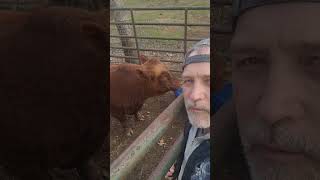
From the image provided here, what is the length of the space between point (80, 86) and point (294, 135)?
22.3 inches

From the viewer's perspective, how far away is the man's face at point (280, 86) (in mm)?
454

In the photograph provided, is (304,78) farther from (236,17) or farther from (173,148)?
(173,148)

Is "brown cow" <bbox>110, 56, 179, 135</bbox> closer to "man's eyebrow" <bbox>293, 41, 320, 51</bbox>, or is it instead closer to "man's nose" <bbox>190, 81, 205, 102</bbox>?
"man's nose" <bbox>190, 81, 205, 102</bbox>

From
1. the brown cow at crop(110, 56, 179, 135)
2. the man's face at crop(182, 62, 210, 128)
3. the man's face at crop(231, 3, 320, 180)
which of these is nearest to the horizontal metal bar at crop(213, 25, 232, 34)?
the man's face at crop(231, 3, 320, 180)

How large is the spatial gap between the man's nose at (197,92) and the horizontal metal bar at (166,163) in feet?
0.55

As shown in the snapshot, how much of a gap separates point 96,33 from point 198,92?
0.37 m

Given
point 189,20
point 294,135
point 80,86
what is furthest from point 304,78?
point 189,20

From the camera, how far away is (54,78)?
3.00 feet

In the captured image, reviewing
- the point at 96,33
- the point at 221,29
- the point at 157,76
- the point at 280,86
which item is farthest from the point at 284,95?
the point at 157,76

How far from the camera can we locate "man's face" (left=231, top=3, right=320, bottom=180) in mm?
A: 454

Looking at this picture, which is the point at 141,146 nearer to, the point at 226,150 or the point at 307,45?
the point at 226,150

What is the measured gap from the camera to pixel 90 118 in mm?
941

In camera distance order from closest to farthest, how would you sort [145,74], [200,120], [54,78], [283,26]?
[283,26] < [200,120] < [54,78] < [145,74]

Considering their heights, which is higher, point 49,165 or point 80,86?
point 80,86
